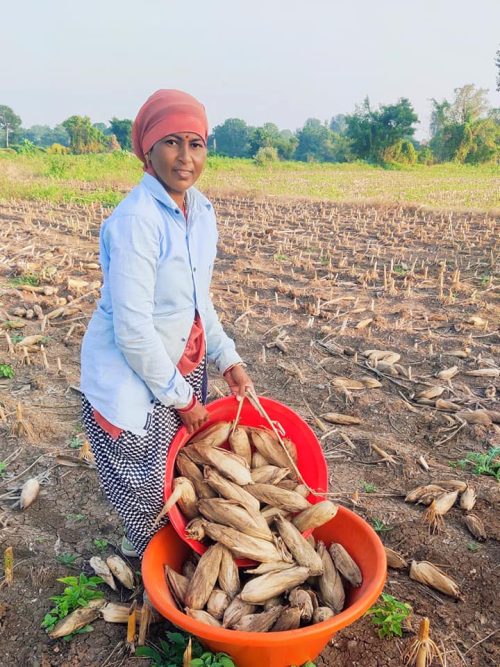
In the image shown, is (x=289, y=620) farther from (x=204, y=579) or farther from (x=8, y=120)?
(x=8, y=120)

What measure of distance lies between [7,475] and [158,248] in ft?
5.83

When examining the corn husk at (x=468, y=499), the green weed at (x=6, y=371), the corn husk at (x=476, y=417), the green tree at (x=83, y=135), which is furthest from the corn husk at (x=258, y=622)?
the green tree at (x=83, y=135)

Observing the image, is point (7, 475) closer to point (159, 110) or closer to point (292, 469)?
point (292, 469)

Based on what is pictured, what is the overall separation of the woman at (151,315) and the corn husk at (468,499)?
140 centimetres

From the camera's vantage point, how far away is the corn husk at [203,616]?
181cm

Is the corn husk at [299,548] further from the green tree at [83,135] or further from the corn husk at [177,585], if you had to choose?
the green tree at [83,135]

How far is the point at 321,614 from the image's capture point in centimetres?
183

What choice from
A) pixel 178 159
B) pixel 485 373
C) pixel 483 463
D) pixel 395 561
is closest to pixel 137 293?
pixel 178 159

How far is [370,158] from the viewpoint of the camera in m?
39.3

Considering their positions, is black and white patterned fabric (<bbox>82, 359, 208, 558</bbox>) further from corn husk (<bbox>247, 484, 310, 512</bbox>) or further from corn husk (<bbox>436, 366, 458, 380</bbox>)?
corn husk (<bbox>436, 366, 458, 380</bbox>)

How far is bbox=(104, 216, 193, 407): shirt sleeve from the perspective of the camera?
183cm

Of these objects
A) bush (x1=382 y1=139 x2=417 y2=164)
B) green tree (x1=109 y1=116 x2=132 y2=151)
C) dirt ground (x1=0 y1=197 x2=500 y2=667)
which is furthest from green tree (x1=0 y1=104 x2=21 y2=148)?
dirt ground (x1=0 y1=197 x2=500 y2=667)

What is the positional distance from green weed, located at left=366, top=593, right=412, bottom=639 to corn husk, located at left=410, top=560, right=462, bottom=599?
0.16 m

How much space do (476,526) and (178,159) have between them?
203 cm
